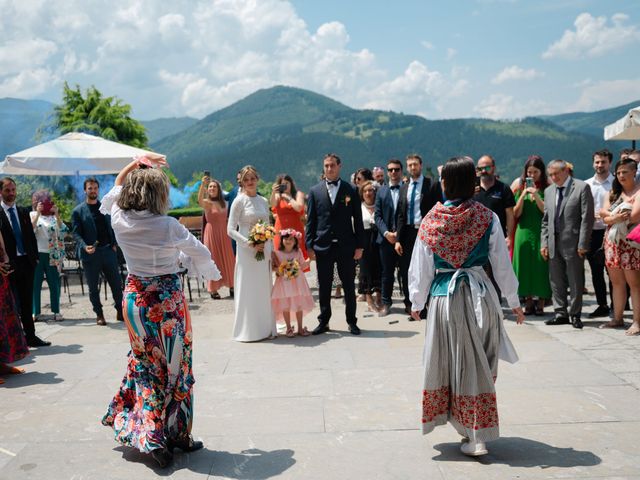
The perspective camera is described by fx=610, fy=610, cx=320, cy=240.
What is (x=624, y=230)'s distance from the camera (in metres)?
7.27

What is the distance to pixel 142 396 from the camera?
4254 millimetres

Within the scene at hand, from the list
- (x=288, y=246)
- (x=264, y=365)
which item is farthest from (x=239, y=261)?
(x=264, y=365)

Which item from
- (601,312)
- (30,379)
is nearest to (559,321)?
(601,312)

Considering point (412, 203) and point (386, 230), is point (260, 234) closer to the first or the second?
point (386, 230)

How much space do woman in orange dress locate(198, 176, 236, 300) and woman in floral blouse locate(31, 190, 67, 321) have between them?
8.65 ft

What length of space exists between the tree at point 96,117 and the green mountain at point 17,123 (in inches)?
55.2

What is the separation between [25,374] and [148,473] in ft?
10.9

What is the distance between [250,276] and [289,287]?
532 millimetres

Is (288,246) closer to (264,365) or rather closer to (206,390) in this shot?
(264,365)

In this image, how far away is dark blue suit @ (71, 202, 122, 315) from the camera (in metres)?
8.98

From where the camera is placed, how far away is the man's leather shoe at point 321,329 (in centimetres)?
817

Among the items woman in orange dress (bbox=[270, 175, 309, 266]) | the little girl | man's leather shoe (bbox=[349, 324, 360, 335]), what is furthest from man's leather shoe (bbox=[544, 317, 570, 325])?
woman in orange dress (bbox=[270, 175, 309, 266])

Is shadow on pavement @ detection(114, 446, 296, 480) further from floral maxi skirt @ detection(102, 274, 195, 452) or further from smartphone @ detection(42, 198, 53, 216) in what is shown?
smartphone @ detection(42, 198, 53, 216)

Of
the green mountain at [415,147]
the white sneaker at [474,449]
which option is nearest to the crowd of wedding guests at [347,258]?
the white sneaker at [474,449]
